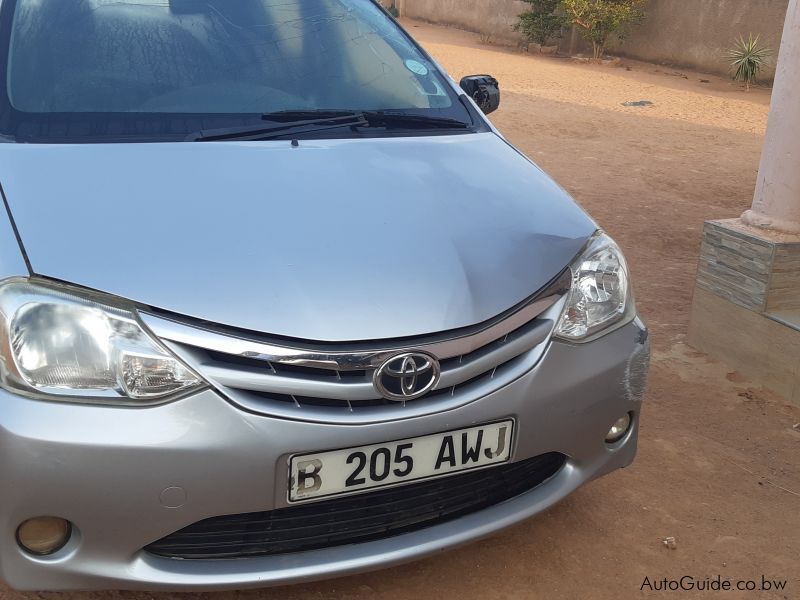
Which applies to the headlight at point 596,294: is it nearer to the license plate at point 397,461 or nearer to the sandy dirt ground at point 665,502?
the license plate at point 397,461

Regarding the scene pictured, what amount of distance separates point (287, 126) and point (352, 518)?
1.21 metres

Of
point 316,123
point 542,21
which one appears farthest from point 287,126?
point 542,21

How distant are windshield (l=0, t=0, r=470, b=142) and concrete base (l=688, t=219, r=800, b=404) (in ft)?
4.82

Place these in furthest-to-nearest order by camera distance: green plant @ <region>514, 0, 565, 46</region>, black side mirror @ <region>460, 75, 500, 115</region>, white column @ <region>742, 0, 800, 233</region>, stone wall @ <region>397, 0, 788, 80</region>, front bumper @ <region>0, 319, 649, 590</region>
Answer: green plant @ <region>514, 0, 565, 46</region> < stone wall @ <region>397, 0, 788, 80</region> < white column @ <region>742, 0, 800, 233</region> < black side mirror @ <region>460, 75, 500, 115</region> < front bumper @ <region>0, 319, 649, 590</region>

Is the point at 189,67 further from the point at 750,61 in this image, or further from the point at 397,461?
the point at 750,61

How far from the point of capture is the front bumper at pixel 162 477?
69.7 inches

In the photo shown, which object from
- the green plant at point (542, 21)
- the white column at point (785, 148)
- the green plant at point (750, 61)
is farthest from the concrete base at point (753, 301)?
the green plant at point (542, 21)

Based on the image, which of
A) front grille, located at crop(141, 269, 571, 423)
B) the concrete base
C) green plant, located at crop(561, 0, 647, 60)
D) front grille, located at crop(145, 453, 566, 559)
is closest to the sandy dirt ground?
the concrete base

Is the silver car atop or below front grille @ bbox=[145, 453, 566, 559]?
atop

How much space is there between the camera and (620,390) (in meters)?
2.29

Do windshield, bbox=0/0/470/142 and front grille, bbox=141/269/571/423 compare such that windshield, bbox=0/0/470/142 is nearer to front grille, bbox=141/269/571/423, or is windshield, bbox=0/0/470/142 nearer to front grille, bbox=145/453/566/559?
front grille, bbox=141/269/571/423

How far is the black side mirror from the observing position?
350cm

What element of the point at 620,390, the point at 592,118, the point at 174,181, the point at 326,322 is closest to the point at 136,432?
the point at 326,322

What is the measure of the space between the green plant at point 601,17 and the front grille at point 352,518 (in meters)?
15.1
